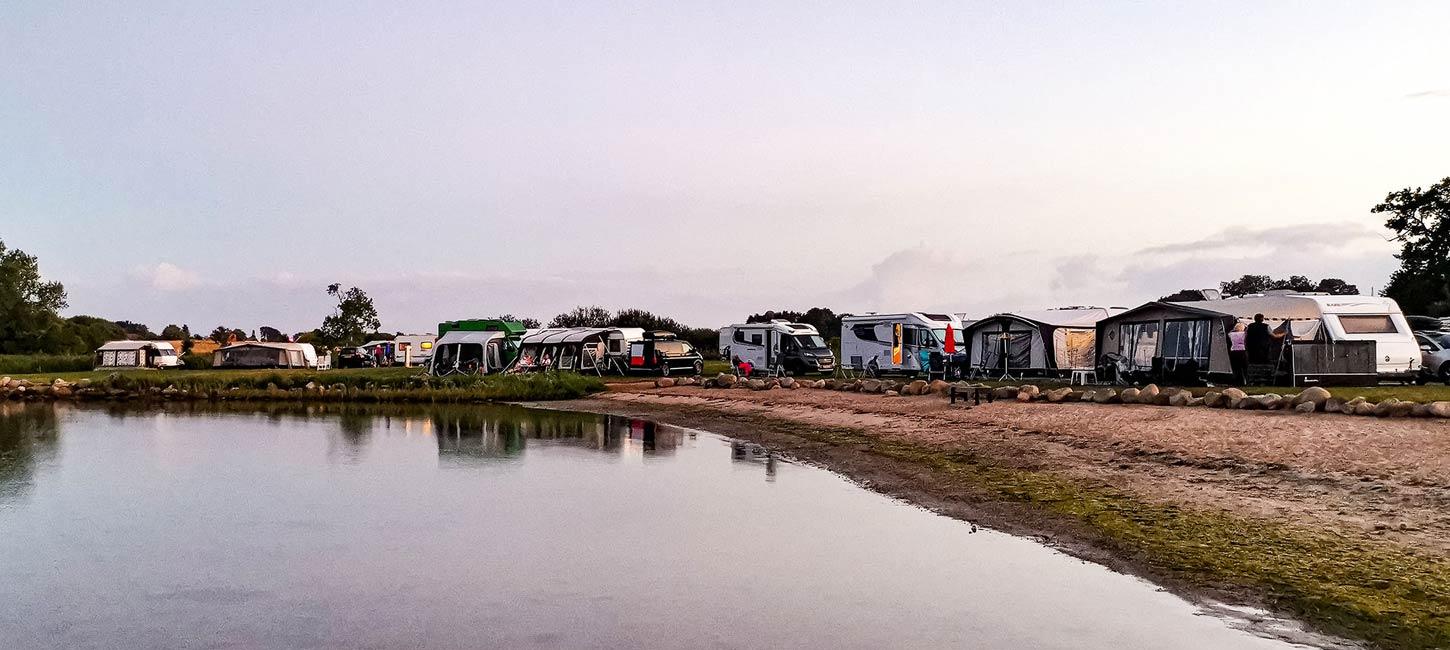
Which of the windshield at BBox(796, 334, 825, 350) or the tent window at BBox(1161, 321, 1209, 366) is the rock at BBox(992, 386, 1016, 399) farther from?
the windshield at BBox(796, 334, 825, 350)

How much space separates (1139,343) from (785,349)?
16.8 metres

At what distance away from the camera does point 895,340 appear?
40594mm

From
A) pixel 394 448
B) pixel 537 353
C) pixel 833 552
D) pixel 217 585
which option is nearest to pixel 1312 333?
pixel 833 552

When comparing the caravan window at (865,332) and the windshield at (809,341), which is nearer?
the caravan window at (865,332)

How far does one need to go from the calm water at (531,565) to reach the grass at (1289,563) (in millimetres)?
747

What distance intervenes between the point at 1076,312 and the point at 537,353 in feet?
89.4

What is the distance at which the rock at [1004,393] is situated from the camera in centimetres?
2672

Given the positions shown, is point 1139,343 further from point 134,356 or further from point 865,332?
point 134,356

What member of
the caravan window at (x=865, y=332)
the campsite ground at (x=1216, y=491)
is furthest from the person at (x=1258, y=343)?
the caravan window at (x=865, y=332)

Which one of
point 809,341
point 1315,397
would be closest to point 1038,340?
point 809,341

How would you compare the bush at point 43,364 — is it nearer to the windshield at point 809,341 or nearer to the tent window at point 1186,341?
the windshield at point 809,341

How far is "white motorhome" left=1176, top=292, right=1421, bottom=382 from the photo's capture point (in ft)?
87.0

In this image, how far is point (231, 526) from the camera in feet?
52.5

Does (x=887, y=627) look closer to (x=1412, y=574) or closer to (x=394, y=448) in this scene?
(x=1412, y=574)
